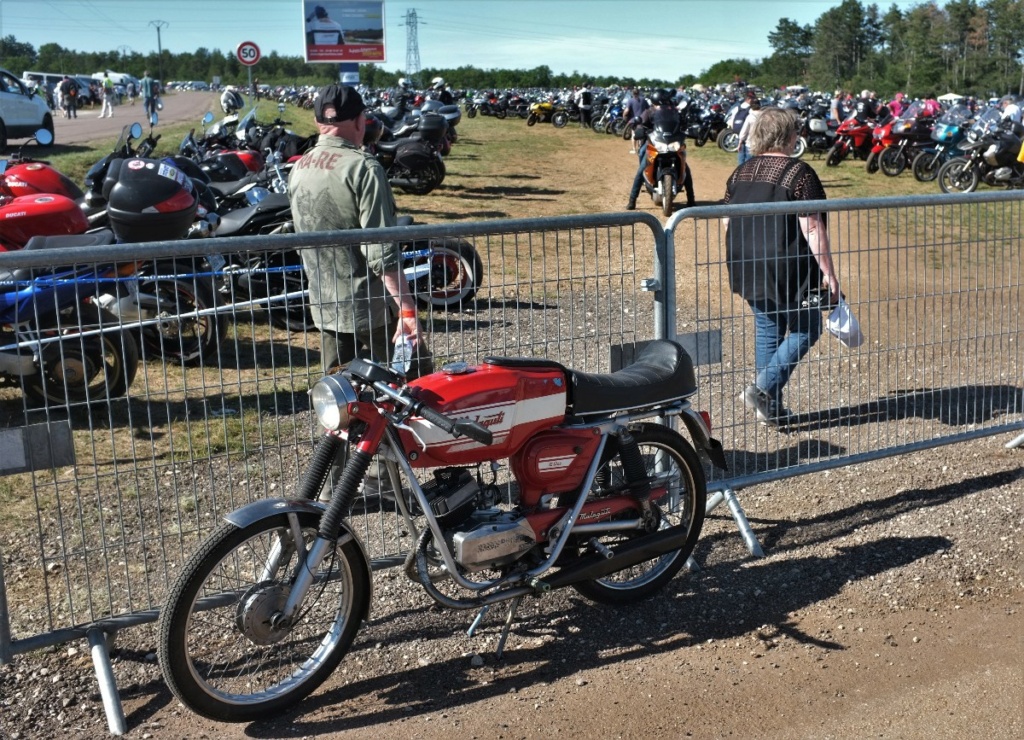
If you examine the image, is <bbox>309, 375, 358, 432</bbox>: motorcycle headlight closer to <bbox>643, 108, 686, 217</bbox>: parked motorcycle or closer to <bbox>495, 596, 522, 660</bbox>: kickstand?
<bbox>495, 596, 522, 660</bbox>: kickstand

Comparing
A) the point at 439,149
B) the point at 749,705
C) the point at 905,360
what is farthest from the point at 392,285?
the point at 439,149

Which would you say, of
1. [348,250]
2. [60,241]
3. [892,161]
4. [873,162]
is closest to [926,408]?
[348,250]

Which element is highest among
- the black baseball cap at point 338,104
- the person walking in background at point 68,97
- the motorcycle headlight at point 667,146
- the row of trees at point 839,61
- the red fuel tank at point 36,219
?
the row of trees at point 839,61

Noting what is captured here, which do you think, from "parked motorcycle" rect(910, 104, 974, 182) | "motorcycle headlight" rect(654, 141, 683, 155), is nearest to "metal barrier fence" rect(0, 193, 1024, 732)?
"motorcycle headlight" rect(654, 141, 683, 155)

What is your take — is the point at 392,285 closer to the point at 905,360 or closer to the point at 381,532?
the point at 381,532

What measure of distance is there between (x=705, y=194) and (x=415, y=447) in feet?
54.6

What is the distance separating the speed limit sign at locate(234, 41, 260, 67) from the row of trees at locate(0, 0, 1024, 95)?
53.6 meters

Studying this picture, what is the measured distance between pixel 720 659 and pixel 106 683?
2.01 meters

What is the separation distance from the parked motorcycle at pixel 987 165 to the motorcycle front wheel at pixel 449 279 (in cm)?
1585

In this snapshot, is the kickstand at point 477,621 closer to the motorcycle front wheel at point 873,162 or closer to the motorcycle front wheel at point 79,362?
the motorcycle front wheel at point 79,362

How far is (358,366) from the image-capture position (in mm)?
3383

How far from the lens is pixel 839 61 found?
118688mm

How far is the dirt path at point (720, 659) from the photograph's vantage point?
11.4 ft

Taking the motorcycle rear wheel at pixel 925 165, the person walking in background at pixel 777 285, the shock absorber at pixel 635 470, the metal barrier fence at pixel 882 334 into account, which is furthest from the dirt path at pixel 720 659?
the motorcycle rear wheel at pixel 925 165
